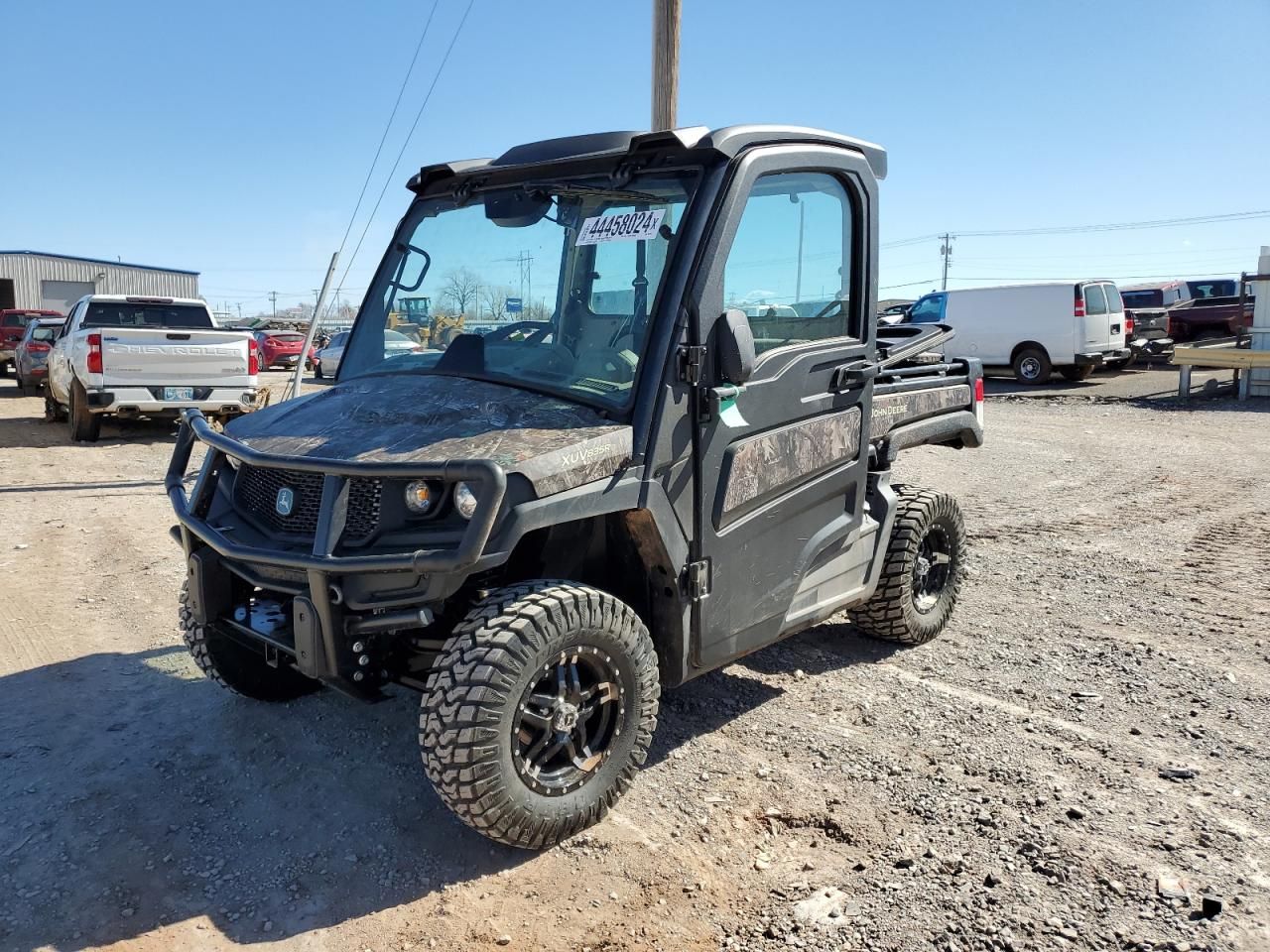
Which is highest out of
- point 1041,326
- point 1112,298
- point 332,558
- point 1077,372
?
point 1112,298

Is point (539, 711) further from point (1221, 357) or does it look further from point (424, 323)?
point (1221, 357)

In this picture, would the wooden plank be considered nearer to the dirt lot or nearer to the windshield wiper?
the dirt lot

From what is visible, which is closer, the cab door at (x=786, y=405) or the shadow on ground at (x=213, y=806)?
the shadow on ground at (x=213, y=806)

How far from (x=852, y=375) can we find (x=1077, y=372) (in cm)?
1923

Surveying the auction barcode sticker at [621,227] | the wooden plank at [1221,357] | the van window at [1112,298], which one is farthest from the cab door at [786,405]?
the van window at [1112,298]

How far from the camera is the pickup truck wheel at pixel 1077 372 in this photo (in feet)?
69.0

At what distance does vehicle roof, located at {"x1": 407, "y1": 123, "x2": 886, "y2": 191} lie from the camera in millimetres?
3574

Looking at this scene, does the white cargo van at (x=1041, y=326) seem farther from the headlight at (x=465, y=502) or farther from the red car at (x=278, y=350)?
the red car at (x=278, y=350)

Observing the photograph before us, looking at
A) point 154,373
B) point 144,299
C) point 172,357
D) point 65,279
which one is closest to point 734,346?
point 172,357

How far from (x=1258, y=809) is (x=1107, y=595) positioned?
2.84 m

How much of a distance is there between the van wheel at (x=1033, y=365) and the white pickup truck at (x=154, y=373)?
16.0m

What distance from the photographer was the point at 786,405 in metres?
3.88

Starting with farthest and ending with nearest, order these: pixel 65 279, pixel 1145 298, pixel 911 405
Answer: pixel 65 279, pixel 1145 298, pixel 911 405

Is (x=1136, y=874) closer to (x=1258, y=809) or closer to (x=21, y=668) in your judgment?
(x=1258, y=809)
